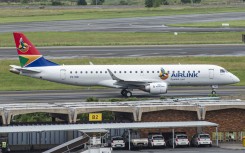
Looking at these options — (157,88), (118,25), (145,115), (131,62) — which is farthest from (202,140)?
(118,25)

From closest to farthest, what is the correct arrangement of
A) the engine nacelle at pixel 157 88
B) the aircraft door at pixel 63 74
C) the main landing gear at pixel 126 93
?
the engine nacelle at pixel 157 88, the main landing gear at pixel 126 93, the aircraft door at pixel 63 74

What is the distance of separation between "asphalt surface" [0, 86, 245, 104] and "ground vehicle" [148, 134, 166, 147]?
20846 millimetres

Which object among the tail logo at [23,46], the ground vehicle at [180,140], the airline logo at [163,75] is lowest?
the ground vehicle at [180,140]

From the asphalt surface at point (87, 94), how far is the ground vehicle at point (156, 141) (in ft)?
68.4

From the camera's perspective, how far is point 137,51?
131 meters

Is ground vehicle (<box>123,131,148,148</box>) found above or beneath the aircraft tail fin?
beneath

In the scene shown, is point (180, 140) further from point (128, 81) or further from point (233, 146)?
point (128, 81)

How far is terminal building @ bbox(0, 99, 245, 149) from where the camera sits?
6756 cm

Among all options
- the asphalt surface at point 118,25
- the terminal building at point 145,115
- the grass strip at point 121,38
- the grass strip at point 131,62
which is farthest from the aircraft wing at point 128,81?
the asphalt surface at point 118,25

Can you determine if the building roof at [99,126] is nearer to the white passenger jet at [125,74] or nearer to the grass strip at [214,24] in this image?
the white passenger jet at [125,74]

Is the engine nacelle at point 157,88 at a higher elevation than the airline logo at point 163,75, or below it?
below

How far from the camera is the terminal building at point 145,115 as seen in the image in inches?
2660

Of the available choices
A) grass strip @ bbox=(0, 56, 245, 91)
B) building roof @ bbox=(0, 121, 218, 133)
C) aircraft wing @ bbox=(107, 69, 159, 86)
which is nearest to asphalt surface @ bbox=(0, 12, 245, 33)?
grass strip @ bbox=(0, 56, 245, 91)

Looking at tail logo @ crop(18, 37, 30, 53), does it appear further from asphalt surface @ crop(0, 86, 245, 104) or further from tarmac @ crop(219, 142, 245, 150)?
tarmac @ crop(219, 142, 245, 150)
